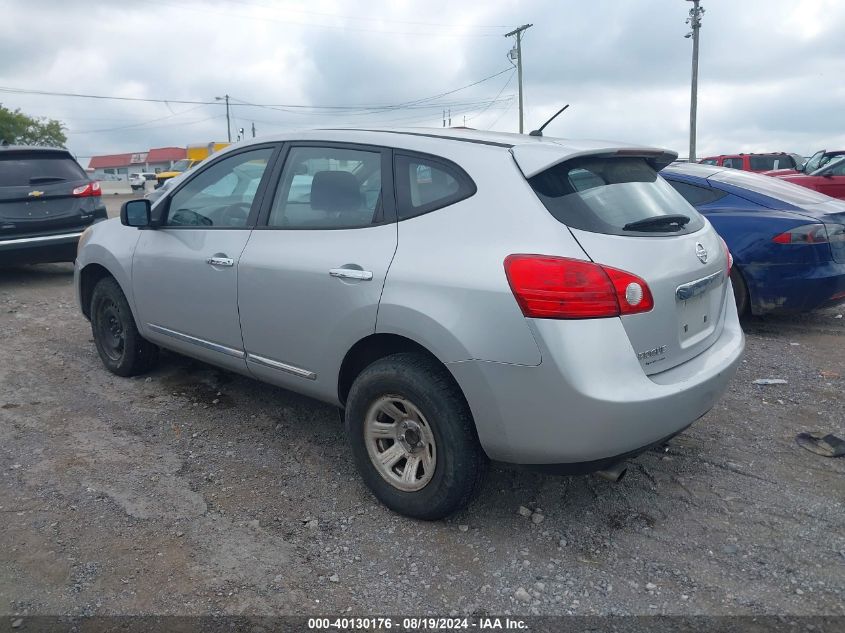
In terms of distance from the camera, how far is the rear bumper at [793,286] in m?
5.75

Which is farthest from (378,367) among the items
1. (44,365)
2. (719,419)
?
(44,365)

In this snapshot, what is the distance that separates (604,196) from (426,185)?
78 cm

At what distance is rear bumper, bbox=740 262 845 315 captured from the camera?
5750mm

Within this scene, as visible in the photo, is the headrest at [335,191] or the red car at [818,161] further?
the red car at [818,161]

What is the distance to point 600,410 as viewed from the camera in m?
2.62

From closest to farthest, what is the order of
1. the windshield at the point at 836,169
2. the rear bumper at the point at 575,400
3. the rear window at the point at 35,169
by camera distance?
the rear bumper at the point at 575,400 → the rear window at the point at 35,169 → the windshield at the point at 836,169

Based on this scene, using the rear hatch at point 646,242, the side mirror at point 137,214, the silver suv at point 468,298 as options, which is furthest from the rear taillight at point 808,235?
the side mirror at point 137,214

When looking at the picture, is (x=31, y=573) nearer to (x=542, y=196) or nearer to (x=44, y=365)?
(x=542, y=196)

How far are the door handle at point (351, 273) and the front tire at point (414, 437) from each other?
37 cm

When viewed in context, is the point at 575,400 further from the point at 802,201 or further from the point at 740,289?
the point at 802,201

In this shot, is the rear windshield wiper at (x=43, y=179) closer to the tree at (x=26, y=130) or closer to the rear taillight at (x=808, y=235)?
the rear taillight at (x=808, y=235)

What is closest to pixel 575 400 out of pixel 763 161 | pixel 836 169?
pixel 836 169

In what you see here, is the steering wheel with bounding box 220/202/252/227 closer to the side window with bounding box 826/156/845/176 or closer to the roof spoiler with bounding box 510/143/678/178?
the roof spoiler with bounding box 510/143/678/178

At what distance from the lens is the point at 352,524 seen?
3.23 m
